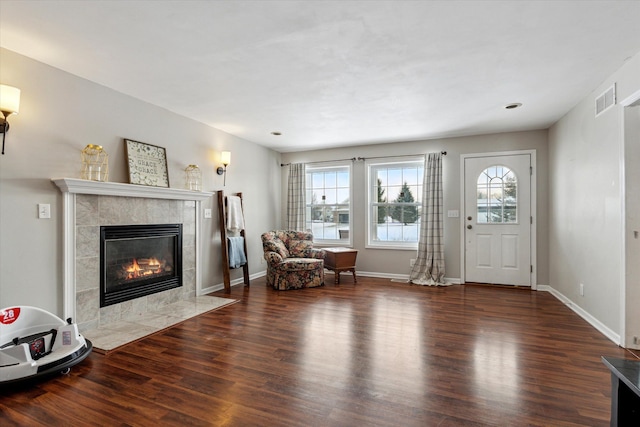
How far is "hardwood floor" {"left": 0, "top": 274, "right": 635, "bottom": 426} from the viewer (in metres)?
1.76

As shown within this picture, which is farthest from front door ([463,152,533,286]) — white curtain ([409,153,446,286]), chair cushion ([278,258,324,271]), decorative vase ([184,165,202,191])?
decorative vase ([184,165,202,191])

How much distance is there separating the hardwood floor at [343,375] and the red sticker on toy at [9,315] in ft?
1.55

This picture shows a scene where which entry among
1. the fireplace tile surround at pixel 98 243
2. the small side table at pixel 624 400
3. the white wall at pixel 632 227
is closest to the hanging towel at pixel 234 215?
the fireplace tile surround at pixel 98 243

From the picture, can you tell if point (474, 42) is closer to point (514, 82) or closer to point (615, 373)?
point (514, 82)

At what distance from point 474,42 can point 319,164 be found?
3971 millimetres

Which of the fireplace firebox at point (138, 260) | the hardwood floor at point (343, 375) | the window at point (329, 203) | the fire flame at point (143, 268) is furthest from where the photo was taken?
the window at point (329, 203)

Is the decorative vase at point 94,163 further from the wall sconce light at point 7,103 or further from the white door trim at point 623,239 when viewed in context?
the white door trim at point 623,239

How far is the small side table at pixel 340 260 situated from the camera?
519 cm

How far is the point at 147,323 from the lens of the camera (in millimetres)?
3225

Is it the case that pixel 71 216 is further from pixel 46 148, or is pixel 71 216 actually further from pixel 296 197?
pixel 296 197

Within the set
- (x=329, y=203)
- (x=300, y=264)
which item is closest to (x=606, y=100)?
(x=300, y=264)

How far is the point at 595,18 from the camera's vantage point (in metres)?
2.09

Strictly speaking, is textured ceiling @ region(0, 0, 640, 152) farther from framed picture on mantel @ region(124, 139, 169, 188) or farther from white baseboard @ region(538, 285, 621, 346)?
white baseboard @ region(538, 285, 621, 346)

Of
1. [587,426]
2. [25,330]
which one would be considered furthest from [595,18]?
[25,330]
